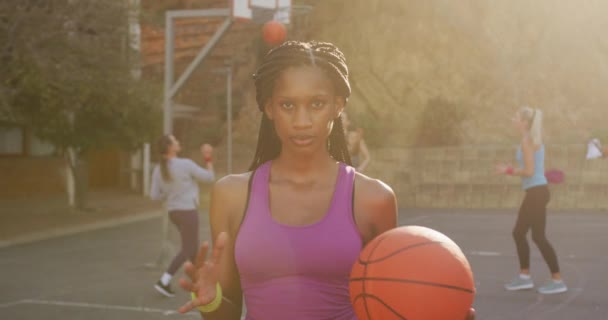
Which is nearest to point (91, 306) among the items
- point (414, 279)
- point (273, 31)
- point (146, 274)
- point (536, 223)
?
point (146, 274)

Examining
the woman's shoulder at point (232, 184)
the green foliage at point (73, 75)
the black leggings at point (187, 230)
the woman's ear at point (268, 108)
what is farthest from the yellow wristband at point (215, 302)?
the green foliage at point (73, 75)

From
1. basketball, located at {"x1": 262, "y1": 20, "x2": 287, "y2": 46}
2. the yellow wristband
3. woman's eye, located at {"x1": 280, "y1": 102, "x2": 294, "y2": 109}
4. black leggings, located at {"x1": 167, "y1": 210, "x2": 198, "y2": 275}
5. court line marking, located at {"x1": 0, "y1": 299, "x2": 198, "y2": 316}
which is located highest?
basketball, located at {"x1": 262, "y1": 20, "x2": 287, "y2": 46}

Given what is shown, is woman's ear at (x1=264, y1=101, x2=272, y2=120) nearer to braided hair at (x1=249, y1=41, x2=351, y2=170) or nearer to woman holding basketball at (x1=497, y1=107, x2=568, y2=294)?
braided hair at (x1=249, y1=41, x2=351, y2=170)

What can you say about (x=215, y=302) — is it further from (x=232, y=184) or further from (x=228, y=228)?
(x=232, y=184)

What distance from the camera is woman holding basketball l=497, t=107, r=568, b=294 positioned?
8.01 meters

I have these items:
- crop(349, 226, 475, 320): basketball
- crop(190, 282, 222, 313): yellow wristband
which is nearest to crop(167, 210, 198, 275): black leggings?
crop(190, 282, 222, 313): yellow wristband

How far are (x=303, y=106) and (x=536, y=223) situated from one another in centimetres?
624

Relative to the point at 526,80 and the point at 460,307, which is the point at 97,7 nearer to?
the point at 460,307

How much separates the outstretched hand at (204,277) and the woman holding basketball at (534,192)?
6110 millimetres

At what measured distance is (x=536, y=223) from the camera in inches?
318

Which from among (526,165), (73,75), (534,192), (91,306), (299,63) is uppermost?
(299,63)

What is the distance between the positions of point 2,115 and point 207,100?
23.7m

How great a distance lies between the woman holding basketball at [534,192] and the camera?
8.01 metres

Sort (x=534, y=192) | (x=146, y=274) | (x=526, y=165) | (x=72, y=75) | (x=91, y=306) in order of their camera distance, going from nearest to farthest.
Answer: (x=91, y=306) → (x=526, y=165) → (x=534, y=192) → (x=146, y=274) → (x=72, y=75)
